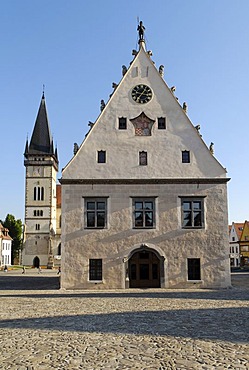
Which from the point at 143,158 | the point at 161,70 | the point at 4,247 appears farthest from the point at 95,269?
the point at 4,247

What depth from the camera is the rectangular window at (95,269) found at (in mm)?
23141

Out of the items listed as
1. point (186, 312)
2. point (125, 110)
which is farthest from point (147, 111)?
point (186, 312)

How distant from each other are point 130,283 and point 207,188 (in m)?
7.25

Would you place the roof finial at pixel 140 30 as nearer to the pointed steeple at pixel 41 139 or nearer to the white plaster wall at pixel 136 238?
the white plaster wall at pixel 136 238

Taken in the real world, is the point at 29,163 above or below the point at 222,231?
above

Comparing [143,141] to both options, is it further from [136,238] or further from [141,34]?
[141,34]

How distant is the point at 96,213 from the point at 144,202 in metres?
2.93

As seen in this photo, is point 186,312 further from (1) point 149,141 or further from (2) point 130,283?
(1) point 149,141

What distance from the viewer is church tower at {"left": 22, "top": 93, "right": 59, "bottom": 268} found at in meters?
82.1

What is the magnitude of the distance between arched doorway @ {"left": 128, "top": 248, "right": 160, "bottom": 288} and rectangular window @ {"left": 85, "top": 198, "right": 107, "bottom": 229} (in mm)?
2751

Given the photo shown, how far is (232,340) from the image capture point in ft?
29.8

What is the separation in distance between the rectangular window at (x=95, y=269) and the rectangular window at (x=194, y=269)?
→ 5.22 metres

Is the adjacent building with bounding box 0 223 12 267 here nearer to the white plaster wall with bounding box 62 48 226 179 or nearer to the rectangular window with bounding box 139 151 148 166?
the white plaster wall with bounding box 62 48 226 179

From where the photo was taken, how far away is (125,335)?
971cm
